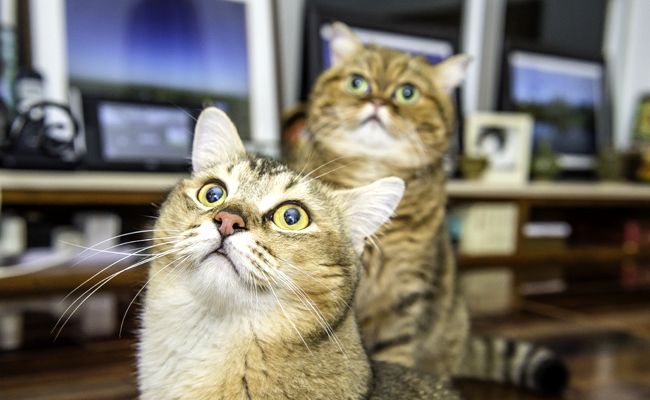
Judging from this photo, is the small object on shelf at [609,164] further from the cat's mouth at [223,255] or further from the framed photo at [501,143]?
the cat's mouth at [223,255]

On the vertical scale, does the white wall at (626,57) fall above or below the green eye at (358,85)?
above

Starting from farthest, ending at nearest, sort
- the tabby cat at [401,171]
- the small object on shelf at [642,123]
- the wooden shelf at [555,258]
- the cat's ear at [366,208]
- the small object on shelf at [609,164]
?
the small object on shelf at [642,123], the small object on shelf at [609,164], the wooden shelf at [555,258], the tabby cat at [401,171], the cat's ear at [366,208]

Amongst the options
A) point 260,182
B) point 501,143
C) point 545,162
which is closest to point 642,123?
point 545,162

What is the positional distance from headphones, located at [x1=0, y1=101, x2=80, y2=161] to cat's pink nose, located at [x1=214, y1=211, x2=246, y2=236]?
151 cm

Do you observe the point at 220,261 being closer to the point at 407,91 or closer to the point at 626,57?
the point at 407,91

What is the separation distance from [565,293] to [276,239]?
219cm

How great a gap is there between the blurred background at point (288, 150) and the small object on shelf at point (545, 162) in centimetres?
1

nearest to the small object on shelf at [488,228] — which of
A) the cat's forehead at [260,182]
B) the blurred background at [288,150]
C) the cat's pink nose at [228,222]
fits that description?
the blurred background at [288,150]

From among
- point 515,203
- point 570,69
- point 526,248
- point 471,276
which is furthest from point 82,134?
point 570,69

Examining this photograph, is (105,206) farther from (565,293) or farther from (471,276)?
(565,293)

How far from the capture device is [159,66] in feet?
7.37

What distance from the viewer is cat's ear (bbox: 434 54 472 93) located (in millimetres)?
1084

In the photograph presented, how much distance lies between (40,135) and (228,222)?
1.57 metres

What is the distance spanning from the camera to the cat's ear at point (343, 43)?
111 cm
